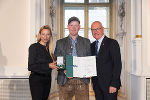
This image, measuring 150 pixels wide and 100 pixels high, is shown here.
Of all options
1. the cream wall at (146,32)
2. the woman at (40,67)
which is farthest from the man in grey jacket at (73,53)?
the cream wall at (146,32)

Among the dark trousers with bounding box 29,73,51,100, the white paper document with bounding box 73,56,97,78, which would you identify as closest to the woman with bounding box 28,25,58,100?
the dark trousers with bounding box 29,73,51,100

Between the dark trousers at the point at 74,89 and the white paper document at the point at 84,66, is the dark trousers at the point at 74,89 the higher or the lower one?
the lower one

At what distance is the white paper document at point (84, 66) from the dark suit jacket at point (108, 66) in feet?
0.50

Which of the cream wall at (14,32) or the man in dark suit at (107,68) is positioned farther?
the cream wall at (14,32)

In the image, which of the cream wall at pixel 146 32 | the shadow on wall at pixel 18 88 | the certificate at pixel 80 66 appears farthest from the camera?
the cream wall at pixel 146 32

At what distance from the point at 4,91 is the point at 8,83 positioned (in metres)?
0.17

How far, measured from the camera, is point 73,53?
2418 millimetres

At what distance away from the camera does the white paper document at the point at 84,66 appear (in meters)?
2.35

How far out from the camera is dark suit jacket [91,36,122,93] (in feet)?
8.14

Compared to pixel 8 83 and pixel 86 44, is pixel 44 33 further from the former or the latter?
pixel 8 83

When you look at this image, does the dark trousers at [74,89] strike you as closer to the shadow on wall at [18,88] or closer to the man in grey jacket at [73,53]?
the man in grey jacket at [73,53]

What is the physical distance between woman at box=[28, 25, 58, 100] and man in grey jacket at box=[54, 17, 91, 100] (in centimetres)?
15

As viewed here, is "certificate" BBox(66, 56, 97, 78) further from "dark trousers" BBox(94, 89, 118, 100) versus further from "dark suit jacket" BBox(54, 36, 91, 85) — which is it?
"dark trousers" BBox(94, 89, 118, 100)

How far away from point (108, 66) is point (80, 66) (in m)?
0.40
